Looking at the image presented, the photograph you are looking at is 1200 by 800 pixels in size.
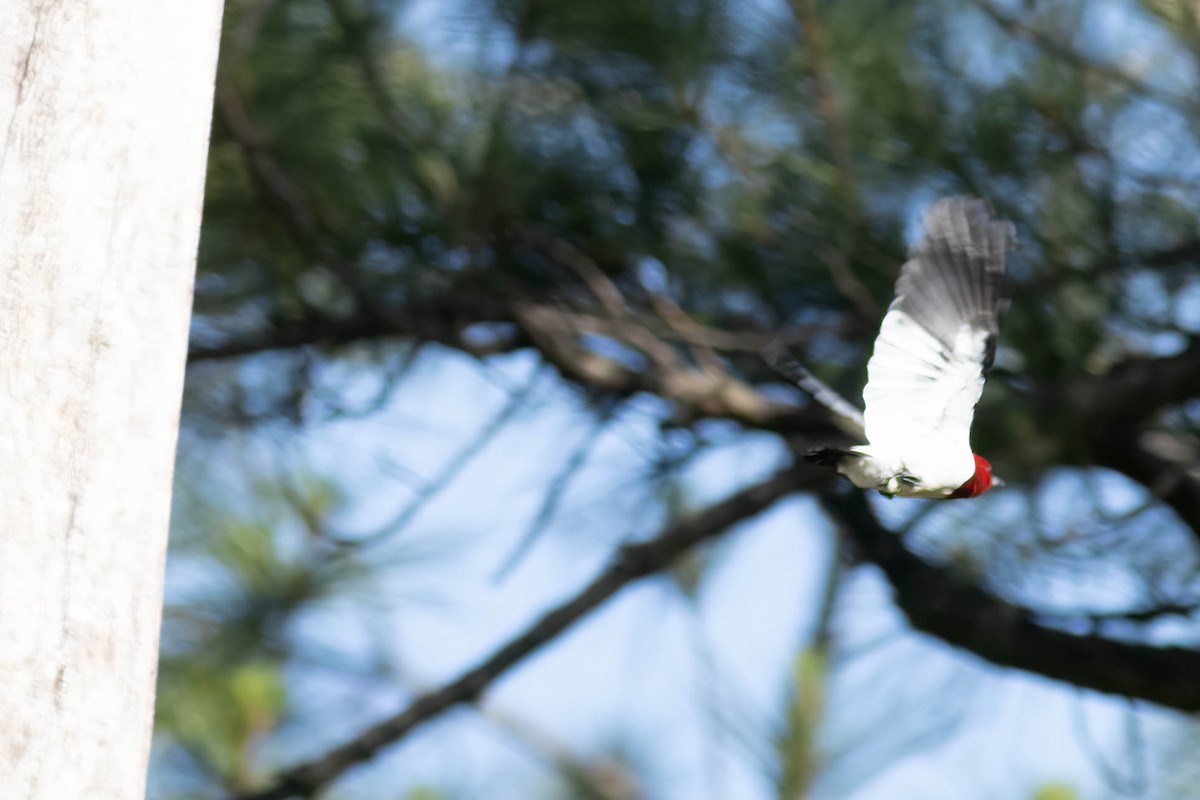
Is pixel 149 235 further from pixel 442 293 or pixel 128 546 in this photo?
pixel 442 293

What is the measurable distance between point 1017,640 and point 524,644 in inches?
22.3

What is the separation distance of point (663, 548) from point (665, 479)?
5.2 inches

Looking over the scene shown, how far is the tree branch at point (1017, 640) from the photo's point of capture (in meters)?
1.42

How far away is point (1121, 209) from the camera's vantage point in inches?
61.6

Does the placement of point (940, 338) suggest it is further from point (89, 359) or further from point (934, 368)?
point (89, 359)

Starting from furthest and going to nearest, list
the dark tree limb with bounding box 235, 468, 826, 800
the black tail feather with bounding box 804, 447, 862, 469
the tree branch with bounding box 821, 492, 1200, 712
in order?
1. the dark tree limb with bounding box 235, 468, 826, 800
2. the tree branch with bounding box 821, 492, 1200, 712
3. the black tail feather with bounding box 804, 447, 862, 469

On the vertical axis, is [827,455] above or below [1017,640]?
above

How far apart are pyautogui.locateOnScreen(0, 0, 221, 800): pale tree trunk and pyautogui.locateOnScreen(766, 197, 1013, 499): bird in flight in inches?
14.4

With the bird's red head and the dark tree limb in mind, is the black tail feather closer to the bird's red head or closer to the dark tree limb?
the bird's red head

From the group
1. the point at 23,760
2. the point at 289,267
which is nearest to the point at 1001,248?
the point at 23,760

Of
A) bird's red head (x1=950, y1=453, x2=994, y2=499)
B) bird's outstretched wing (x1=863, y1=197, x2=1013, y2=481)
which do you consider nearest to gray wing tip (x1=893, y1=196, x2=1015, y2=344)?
bird's outstretched wing (x1=863, y1=197, x2=1013, y2=481)

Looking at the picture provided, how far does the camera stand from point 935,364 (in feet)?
3.22

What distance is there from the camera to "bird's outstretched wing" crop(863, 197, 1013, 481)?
0.92m

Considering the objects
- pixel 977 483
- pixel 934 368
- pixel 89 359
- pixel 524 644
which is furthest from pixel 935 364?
pixel 524 644
